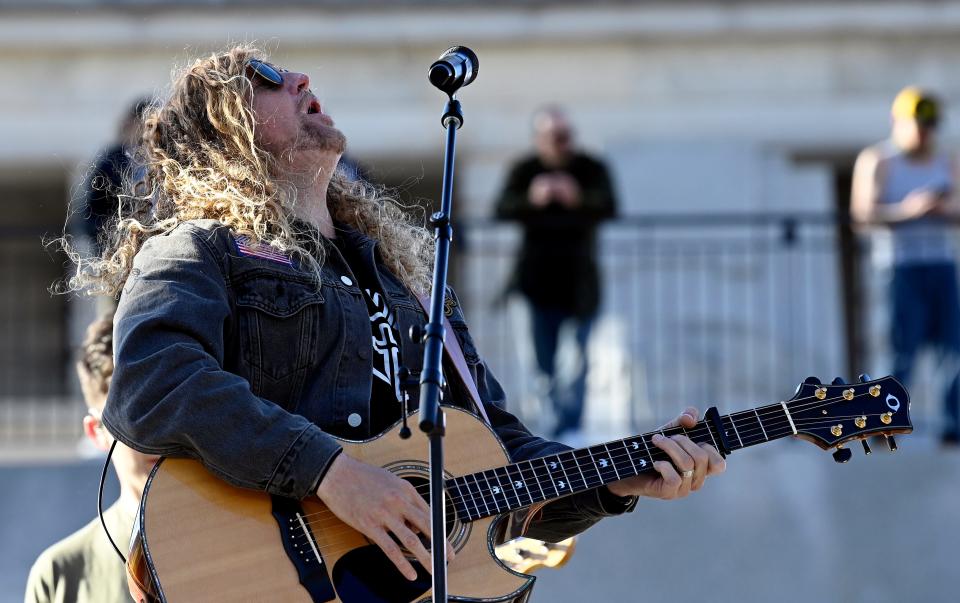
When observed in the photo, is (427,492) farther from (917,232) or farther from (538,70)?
(538,70)

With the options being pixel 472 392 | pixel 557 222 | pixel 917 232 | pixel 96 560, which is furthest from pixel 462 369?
pixel 917 232

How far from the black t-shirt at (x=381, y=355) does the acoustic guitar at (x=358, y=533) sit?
173 mm

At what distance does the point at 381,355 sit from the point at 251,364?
1.14 feet

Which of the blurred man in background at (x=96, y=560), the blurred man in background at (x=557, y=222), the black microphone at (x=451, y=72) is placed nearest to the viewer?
the black microphone at (x=451, y=72)

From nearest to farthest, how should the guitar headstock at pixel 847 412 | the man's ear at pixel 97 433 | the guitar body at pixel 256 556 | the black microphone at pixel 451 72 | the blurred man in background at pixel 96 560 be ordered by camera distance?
1. the guitar body at pixel 256 556
2. the black microphone at pixel 451 72
3. the guitar headstock at pixel 847 412
4. the blurred man in background at pixel 96 560
5. the man's ear at pixel 97 433

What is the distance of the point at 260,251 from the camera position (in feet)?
12.0

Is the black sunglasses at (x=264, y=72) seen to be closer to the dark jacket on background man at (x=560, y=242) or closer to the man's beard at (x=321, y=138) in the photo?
the man's beard at (x=321, y=138)

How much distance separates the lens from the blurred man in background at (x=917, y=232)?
8.20m

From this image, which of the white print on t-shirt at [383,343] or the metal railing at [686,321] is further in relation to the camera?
the metal railing at [686,321]

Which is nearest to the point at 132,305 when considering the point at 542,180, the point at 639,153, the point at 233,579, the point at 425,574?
the point at 233,579

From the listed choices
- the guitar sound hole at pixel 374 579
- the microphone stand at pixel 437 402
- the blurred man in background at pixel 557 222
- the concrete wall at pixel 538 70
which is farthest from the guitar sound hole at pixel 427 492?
the concrete wall at pixel 538 70

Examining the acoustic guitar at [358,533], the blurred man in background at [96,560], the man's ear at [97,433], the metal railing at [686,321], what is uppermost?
the acoustic guitar at [358,533]

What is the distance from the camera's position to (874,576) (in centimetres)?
782

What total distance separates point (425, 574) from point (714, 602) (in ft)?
14.9
